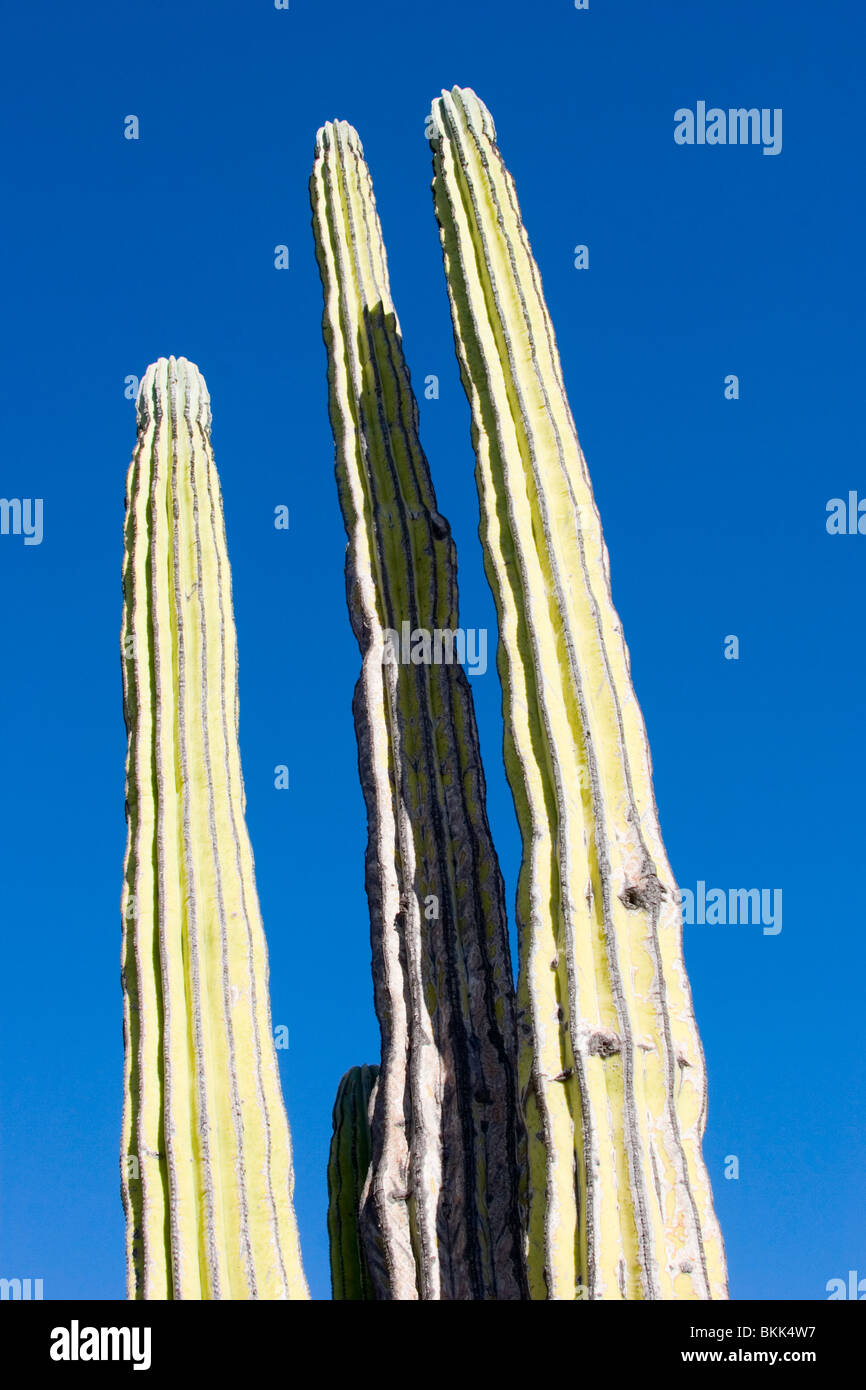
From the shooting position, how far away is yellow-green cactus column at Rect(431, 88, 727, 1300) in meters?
3.83

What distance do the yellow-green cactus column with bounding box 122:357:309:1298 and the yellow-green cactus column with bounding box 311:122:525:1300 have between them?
383 mm

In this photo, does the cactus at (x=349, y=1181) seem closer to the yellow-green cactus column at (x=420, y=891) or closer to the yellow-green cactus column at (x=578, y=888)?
the yellow-green cactus column at (x=420, y=891)

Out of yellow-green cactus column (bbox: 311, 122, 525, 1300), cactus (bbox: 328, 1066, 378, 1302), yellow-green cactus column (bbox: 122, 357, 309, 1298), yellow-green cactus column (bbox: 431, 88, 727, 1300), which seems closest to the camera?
yellow-green cactus column (bbox: 431, 88, 727, 1300)

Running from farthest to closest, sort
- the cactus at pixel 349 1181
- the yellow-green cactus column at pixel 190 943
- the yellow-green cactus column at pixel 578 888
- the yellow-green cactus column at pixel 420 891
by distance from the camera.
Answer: the cactus at pixel 349 1181, the yellow-green cactus column at pixel 420 891, the yellow-green cactus column at pixel 190 943, the yellow-green cactus column at pixel 578 888

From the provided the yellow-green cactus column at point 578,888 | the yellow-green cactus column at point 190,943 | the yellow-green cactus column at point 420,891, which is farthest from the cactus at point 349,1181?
the yellow-green cactus column at point 578,888

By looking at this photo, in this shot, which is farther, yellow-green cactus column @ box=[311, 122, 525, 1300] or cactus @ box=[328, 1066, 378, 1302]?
cactus @ box=[328, 1066, 378, 1302]

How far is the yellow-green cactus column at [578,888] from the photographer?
383 centimetres

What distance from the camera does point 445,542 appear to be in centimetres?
553

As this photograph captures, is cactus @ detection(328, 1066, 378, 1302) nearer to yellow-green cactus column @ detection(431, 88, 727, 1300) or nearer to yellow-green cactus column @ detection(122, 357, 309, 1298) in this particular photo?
yellow-green cactus column @ detection(122, 357, 309, 1298)

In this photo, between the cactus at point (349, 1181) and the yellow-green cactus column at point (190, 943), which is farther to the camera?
the cactus at point (349, 1181)

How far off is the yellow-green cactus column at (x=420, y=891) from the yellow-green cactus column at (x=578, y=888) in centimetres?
63

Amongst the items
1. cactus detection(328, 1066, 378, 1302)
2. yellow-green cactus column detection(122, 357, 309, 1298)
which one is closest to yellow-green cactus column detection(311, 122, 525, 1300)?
yellow-green cactus column detection(122, 357, 309, 1298)

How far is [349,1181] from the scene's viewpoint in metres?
5.31
